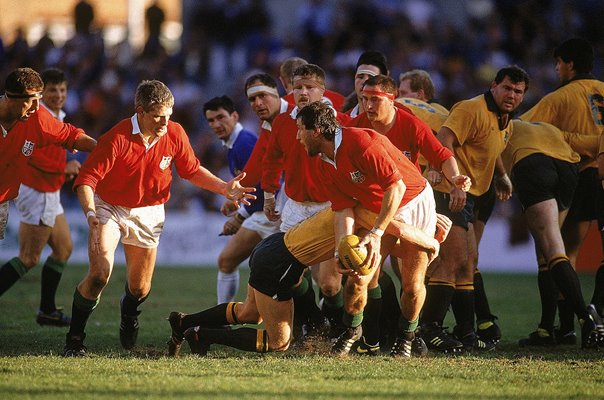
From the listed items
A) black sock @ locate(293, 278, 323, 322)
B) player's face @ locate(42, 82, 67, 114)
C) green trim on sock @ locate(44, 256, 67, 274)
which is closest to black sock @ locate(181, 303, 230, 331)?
black sock @ locate(293, 278, 323, 322)

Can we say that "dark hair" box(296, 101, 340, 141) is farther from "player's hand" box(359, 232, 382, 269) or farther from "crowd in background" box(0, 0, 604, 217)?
"crowd in background" box(0, 0, 604, 217)

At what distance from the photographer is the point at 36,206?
1094cm

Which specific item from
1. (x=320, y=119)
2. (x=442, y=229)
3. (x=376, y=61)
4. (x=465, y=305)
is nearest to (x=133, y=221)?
(x=320, y=119)

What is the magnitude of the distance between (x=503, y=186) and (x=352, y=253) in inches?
110

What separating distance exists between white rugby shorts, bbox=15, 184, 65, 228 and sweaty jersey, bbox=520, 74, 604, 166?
17.4ft

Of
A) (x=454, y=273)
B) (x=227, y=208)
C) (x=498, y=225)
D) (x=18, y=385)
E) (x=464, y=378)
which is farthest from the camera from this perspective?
(x=498, y=225)

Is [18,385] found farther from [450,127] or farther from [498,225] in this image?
[498,225]

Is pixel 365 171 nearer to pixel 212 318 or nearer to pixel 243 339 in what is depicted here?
pixel 243 339

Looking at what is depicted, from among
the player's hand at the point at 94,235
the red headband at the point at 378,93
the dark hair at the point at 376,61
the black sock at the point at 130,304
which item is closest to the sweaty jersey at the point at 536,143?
the dark hair at the point at 376,61

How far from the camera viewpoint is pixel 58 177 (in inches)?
440

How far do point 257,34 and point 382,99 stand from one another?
46.1 feet

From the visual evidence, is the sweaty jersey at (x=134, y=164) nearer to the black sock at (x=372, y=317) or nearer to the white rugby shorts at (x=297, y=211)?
the white rugby shorts at (x=297, y=211)

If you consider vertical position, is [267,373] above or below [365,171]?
below

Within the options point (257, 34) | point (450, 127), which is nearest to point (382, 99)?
point (450, 127)
